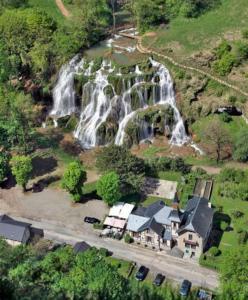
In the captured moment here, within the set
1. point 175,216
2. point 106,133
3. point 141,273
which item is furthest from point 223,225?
point 106,133

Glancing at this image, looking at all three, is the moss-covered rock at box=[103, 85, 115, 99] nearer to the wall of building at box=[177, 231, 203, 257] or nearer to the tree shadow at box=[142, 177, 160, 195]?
the tree shadow at box=[142, 177, 160, 195]

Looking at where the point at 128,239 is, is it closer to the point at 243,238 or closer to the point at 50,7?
the point at 243,238

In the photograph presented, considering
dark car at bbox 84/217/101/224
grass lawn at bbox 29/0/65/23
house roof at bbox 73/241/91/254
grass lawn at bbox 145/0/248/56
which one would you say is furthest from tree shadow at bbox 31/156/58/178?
grass lawn at bbox 29/0/65/23

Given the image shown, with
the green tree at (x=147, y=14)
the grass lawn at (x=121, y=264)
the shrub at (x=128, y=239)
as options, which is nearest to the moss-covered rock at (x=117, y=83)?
the green tree at (x=147, y=14)

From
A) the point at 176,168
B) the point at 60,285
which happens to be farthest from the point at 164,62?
the point at 60,285

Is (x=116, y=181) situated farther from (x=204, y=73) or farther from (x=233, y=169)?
(x=204, y=73)

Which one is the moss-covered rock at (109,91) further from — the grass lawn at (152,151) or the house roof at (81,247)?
the house roof at (81,247)
